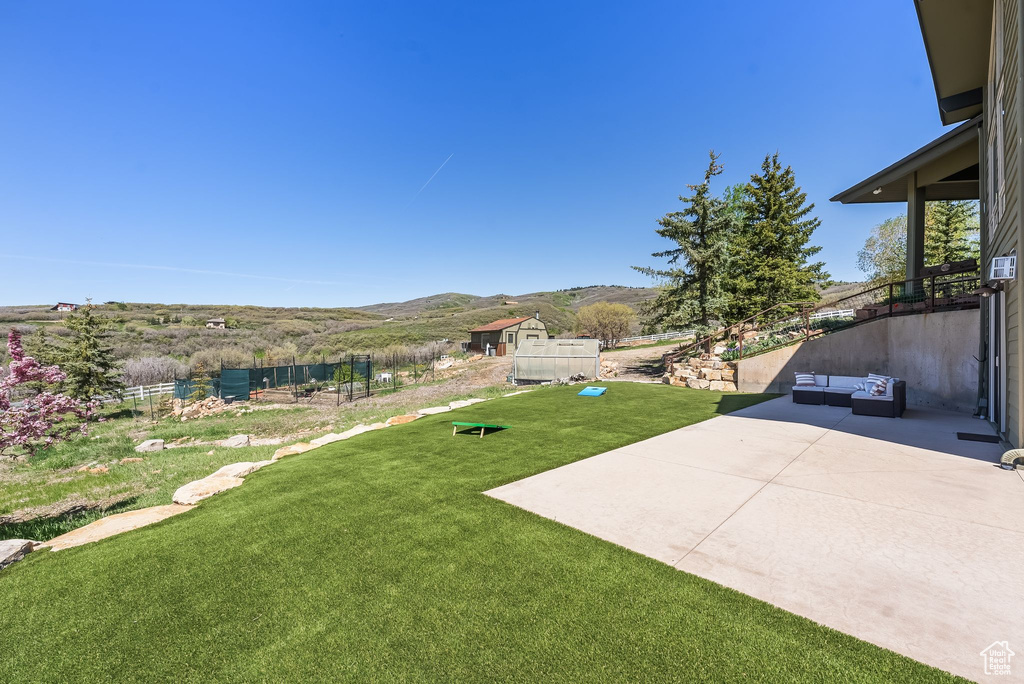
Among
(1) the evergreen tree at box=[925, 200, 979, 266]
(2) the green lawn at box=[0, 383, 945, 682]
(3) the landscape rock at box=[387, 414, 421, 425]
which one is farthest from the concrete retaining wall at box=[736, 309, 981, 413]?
(1) the evergreen tree at box=[925, 200, 979, 266]

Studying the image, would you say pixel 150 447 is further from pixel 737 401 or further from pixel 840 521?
pixel 737 401

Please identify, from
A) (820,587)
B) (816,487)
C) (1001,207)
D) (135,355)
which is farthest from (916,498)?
(135,355)

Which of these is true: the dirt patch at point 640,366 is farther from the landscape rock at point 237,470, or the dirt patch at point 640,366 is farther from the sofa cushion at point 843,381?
the landscape rock at point 237,470

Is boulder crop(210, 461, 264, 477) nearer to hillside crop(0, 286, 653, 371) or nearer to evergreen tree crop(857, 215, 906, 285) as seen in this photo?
hillside crop(0, 286, 653, 371)

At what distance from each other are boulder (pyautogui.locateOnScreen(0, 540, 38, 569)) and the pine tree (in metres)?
17.6

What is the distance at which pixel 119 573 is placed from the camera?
3164 mm

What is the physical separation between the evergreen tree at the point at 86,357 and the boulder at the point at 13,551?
18781 millimetres

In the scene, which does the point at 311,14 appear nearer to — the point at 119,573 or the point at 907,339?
the point at 119,573

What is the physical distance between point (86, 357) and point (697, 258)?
2714cm

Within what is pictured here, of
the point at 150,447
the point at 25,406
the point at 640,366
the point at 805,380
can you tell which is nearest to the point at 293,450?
the point at 25,406

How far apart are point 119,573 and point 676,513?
4851mm

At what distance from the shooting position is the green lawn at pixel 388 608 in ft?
6.71

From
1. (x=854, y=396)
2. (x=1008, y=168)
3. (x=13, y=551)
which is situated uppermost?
(x=1008, y=168)

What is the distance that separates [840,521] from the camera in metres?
3.55
